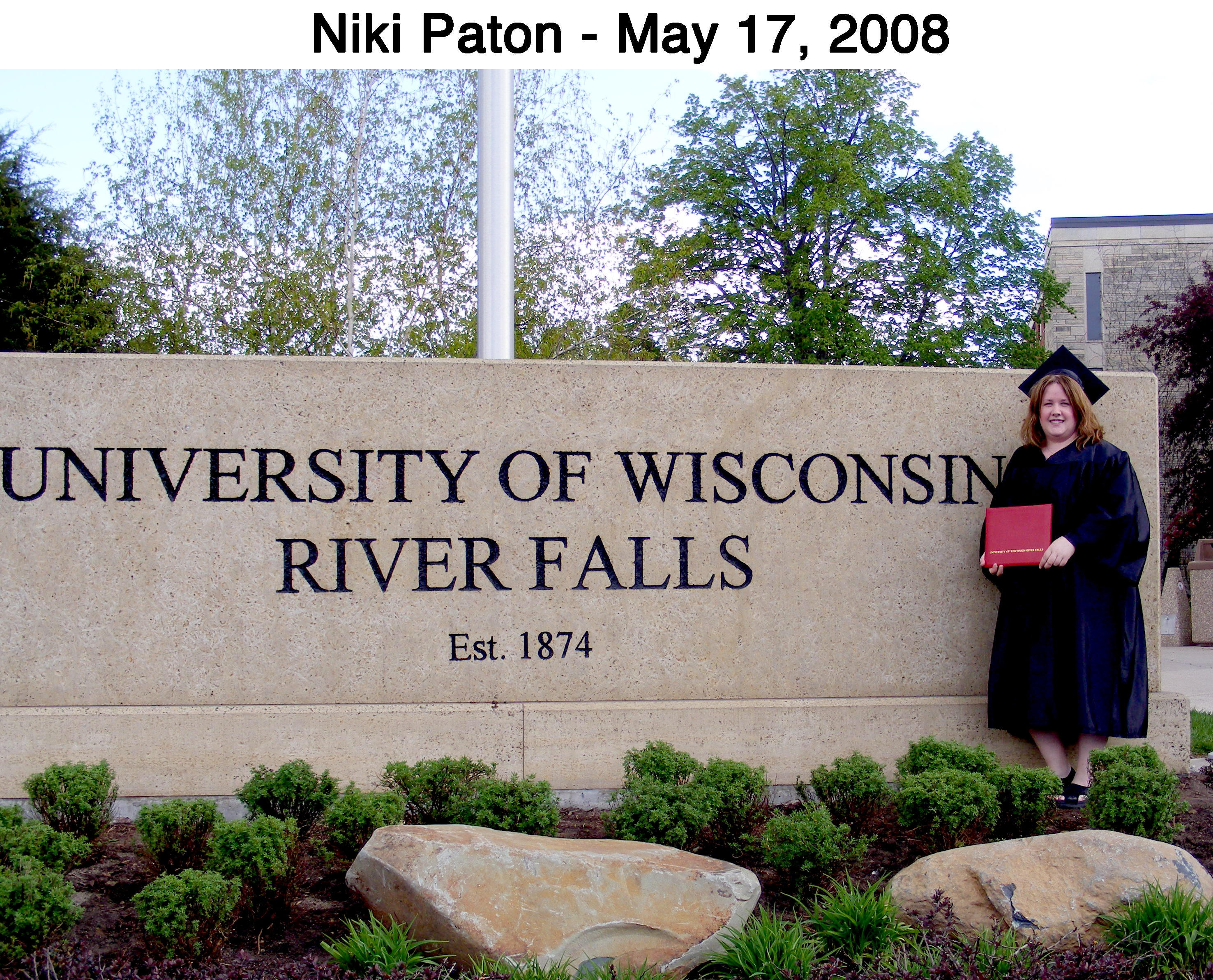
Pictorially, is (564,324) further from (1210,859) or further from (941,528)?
(1210,859)

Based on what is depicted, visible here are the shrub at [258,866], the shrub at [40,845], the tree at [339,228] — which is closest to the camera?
the shrub at [258,866]

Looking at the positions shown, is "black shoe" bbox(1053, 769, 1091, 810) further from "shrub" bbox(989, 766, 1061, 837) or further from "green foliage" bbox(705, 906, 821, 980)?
"green foliage" bbox(705, 906, 821, 980)

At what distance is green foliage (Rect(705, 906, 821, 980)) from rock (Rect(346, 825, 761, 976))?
0.05 meters

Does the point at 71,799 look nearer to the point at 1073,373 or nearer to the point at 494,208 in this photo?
the point at 494,208

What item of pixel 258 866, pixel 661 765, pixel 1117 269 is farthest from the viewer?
pixel 1117 269

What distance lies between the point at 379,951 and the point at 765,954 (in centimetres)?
108

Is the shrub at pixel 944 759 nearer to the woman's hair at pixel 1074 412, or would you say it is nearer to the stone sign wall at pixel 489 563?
the stone sign wall at pixel 489 563

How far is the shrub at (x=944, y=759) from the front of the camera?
4.39 m

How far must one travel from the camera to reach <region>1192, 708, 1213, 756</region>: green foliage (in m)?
6.14

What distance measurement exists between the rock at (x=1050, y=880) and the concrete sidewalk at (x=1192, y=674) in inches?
149

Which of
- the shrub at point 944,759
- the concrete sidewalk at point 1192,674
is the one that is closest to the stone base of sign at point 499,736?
the shrub at point 944,759

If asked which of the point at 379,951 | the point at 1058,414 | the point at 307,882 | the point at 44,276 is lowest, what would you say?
the point at 307,882

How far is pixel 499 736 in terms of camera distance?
202 inches

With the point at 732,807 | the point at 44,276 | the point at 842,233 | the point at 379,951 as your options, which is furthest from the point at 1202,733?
the point at 44,276
